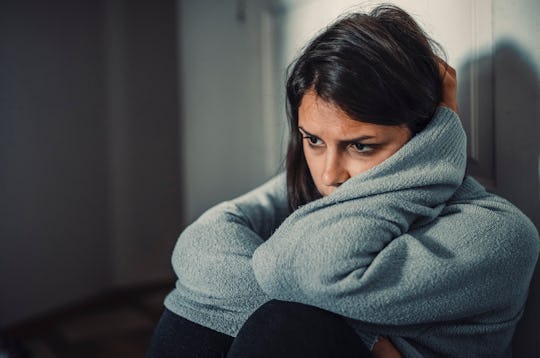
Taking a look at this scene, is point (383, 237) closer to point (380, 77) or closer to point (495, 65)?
point (380, 77)

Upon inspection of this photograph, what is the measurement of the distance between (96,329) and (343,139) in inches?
56.9

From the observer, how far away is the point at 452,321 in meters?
0.59

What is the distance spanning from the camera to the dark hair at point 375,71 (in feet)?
1.99

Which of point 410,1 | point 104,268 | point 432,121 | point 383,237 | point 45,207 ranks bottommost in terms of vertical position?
point 104,268

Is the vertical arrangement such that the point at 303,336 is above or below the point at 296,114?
below

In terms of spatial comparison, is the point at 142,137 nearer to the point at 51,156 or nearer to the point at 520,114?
the point at 51,156

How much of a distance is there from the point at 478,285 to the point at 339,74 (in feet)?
0.96

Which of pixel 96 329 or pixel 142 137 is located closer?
pixel 96 329

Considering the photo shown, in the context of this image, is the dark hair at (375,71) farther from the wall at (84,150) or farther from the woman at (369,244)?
the wall at (84,150)

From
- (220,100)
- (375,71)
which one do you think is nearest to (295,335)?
(375,71)

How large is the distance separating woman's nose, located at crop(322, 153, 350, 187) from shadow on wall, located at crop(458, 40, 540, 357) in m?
0.26

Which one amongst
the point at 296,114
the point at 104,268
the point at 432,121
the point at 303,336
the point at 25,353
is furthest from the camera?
the point at 104,268

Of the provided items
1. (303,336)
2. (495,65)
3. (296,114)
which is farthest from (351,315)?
(495,65)

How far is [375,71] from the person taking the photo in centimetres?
61
